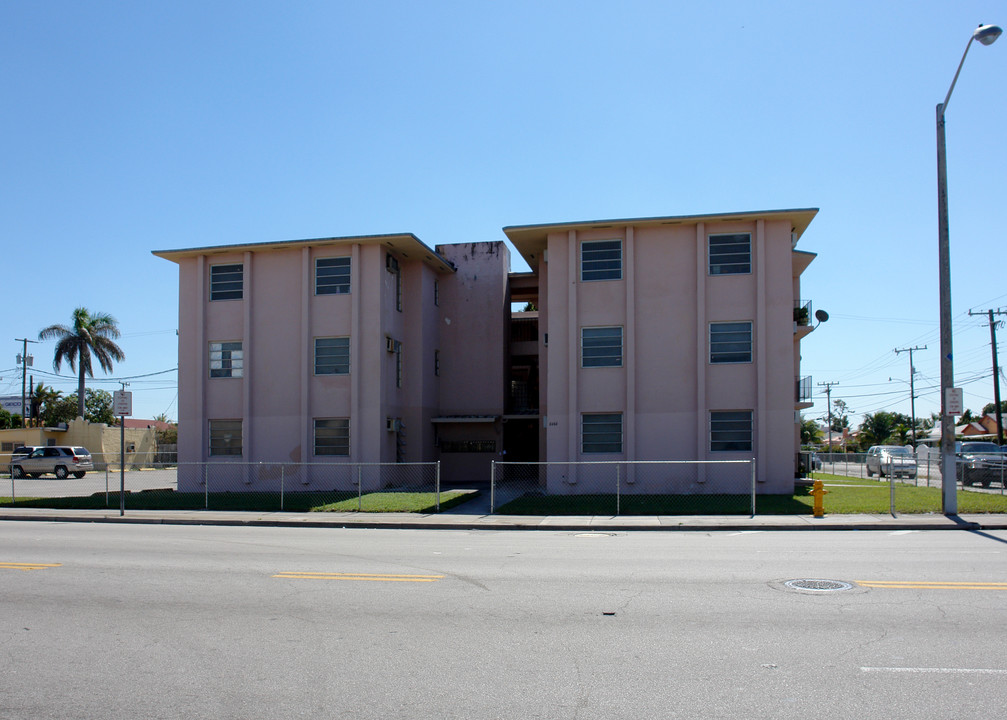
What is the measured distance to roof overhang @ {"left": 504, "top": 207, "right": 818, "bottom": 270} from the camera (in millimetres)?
23266

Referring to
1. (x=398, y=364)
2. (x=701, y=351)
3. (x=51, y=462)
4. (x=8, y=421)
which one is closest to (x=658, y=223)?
(x=701, y=351)

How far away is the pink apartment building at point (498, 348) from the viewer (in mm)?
23688

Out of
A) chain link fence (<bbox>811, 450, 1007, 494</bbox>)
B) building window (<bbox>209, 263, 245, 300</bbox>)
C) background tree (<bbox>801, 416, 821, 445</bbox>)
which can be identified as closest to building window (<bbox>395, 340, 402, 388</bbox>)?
building window (<bbox>209, 263, 245, 300</bbox>)

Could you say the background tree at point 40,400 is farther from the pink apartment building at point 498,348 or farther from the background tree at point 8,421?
the pink apartment building at point 498,348

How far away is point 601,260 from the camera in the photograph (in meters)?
24.8

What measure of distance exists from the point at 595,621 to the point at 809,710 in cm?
273

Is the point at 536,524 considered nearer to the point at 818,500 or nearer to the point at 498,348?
the point at 818,500

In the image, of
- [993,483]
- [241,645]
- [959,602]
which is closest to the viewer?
[241,645]

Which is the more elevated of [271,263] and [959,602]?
[271,263]

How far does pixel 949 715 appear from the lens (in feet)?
16.1

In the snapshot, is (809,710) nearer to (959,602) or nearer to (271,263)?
(959,602)

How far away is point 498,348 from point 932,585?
22.1 meters

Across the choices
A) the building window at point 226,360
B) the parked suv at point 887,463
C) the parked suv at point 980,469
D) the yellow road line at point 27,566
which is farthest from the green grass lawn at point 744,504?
the parked suv at point 887,463

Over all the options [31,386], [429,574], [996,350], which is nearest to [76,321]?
[31,386]
